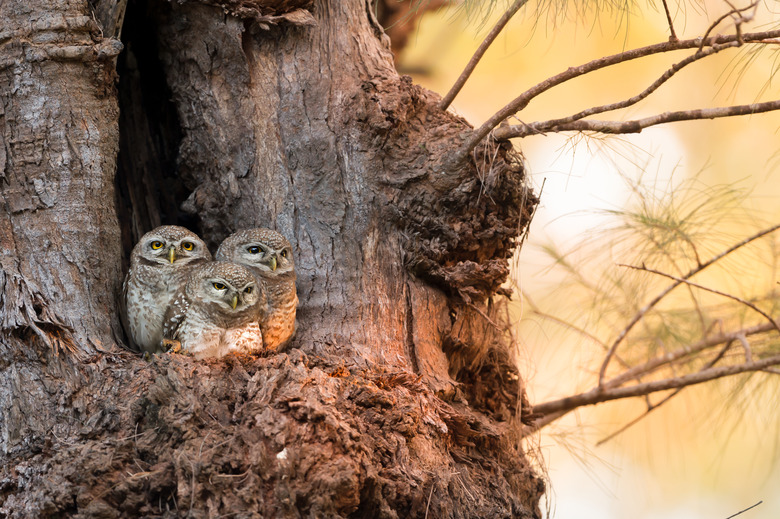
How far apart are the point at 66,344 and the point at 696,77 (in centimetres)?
499

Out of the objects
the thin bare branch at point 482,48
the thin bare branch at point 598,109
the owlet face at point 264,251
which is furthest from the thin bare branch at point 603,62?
the owlet face at point 264,251

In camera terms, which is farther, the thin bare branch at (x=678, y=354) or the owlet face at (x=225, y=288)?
the thin bare branch at (x=678, y=354)

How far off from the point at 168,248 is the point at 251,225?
1.36 feet

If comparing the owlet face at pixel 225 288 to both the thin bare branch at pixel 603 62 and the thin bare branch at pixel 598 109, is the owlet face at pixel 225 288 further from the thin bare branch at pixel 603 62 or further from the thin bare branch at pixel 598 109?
the thin bare branch at pixel 598 109

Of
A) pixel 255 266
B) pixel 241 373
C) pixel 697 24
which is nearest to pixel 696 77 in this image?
pixel 697 24

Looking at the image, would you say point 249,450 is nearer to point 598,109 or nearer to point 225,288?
point 225,288

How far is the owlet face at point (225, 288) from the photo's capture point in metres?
3.47

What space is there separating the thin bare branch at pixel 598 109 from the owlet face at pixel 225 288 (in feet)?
4.20

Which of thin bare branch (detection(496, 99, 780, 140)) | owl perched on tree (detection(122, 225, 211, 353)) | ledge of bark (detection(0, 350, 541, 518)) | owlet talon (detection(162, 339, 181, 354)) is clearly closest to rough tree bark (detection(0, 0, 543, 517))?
ledge of bark (detection(0, 350, 541, 518))

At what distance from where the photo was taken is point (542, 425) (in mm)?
4383

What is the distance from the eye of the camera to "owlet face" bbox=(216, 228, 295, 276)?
143 inches

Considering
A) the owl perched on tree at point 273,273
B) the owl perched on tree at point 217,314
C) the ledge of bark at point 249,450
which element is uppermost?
the owl perched on tree at point 273,273

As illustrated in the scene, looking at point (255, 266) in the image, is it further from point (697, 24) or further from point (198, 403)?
point (697, 24)

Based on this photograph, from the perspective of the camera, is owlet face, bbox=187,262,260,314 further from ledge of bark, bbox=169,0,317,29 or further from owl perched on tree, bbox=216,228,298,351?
ledge of bark, bbox=169,0,317,29
